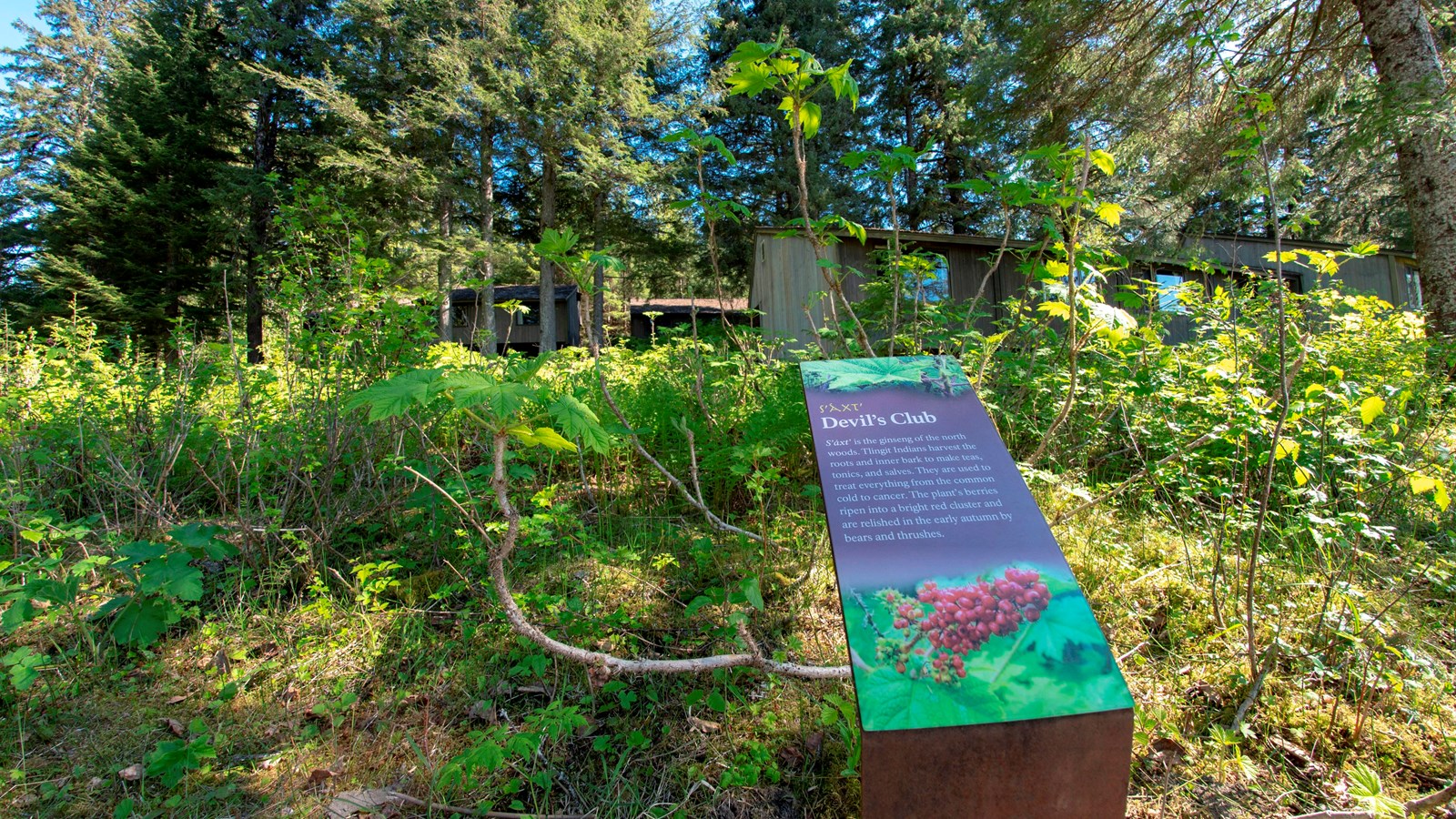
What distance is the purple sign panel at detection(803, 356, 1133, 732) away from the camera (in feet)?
4.52

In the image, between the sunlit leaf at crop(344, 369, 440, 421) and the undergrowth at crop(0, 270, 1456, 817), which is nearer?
the sunlit leaf at crop(344, 369, 440, 421)

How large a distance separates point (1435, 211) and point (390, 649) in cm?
851

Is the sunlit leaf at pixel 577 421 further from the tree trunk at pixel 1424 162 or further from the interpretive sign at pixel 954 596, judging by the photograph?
the tree trunk at pixel 1424 162

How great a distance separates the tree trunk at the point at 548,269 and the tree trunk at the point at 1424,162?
16161 mm

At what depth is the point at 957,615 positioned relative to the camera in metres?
1.48

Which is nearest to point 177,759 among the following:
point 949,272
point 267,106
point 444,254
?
point 949,272

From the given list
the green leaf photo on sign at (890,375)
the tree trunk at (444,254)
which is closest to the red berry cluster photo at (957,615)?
the green leaf photo on sign at (890,375)

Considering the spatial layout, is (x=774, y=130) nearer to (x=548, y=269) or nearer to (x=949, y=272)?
(x=548, y=269)

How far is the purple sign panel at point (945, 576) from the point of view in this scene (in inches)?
54.2

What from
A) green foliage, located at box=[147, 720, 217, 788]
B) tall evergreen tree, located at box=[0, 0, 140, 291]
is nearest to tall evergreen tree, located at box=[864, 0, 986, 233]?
green foliage, located at box=[147, 720, 217, 788]

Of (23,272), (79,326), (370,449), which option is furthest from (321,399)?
(23,272)

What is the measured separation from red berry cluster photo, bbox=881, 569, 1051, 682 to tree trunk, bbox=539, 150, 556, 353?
55.8 feet

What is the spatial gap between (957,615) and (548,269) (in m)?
17.7

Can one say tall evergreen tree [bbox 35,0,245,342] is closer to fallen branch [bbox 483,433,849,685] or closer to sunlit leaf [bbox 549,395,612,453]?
fallen branch [bbox 483,433,849,685]
